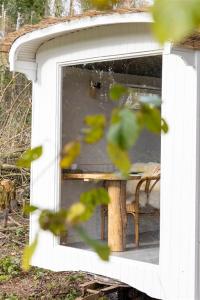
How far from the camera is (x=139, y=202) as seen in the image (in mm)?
5535

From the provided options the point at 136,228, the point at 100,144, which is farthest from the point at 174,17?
the point at 136,228

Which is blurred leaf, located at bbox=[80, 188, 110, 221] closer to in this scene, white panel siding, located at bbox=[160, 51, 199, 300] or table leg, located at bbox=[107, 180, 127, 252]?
white panel siding, located at bbox=[160, 51, 199, 300]

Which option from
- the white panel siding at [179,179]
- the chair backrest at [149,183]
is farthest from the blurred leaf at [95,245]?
the chair backrest at [149,183]

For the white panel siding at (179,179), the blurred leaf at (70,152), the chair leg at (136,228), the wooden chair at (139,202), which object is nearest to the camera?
the blurred leaf at (70,152)

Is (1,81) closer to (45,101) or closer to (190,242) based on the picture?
(45,101)

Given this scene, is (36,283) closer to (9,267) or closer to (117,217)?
(9,267)

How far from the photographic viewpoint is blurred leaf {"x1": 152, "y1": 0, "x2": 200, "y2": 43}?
0.46 meters

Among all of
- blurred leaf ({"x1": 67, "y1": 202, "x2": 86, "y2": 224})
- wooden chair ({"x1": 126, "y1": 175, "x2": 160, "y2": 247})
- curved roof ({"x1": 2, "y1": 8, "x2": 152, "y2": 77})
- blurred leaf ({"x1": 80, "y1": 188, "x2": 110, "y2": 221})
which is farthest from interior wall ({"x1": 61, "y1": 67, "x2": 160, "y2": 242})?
blurred leaf ({"x1": 67, "y1": 202, "x2": 86, "y2": 224})

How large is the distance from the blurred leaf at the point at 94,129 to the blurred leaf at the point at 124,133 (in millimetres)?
41

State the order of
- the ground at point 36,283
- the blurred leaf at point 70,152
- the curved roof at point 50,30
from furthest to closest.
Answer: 1. the ground at point 36,283
2. the curved roof at point 50,30
3. the blurred leaf at point 70,152

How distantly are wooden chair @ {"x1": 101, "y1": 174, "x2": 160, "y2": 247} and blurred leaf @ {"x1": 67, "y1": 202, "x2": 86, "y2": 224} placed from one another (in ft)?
15.4

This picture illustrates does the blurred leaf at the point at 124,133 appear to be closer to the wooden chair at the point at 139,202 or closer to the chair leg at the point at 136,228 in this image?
the wooden chair at the point at 139,202

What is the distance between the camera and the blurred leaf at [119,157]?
0.53m

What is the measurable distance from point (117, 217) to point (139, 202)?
19.0 inches
